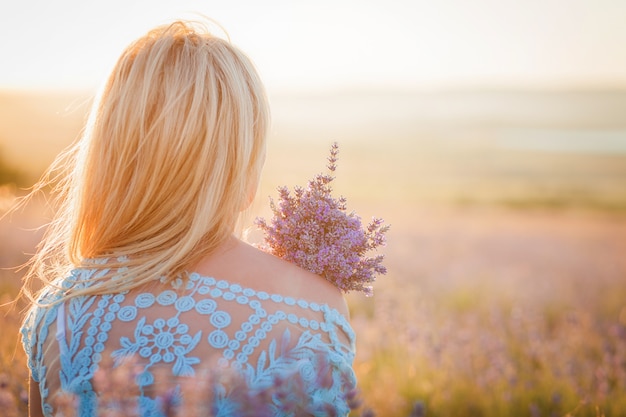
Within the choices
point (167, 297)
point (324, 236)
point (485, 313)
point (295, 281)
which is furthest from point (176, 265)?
point (485, 313)

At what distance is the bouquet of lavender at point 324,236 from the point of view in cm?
214

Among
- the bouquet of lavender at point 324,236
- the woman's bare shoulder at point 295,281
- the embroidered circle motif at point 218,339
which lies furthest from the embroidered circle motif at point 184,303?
the bouquet of lavender at point 324,236

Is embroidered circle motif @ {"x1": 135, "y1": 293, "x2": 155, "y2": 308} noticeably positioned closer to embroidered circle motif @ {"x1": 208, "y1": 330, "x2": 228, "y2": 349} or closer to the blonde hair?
the blonde hair

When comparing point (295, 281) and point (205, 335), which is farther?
point (295, 281)

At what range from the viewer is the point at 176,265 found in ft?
6.18

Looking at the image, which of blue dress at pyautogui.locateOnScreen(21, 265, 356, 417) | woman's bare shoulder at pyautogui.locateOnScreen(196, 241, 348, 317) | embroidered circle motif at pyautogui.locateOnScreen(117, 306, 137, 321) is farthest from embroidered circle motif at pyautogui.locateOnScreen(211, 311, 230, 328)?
embroidered circle motif at pyautogui.locateOnScreen(117, 306, 137, 321)

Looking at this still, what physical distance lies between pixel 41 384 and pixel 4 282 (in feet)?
15.6

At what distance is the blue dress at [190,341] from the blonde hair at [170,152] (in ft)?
0.41

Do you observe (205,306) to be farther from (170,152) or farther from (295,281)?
(170,152)

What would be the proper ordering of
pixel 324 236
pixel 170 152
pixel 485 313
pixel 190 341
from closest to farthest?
1. pixel 190 341
2. pixel 170 152
3. pixel 324 236
4. pixel 485 313

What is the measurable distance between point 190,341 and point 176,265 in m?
0.27

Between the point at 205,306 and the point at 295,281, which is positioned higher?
the point at 295,281

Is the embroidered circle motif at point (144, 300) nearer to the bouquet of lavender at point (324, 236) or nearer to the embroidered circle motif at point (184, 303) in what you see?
the embroidered circle motif at point (184, 303)

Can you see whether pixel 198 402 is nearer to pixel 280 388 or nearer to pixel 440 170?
pixel 280 388
